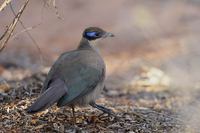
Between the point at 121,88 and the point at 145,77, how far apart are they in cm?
59

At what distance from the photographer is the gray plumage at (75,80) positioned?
23.9 ft

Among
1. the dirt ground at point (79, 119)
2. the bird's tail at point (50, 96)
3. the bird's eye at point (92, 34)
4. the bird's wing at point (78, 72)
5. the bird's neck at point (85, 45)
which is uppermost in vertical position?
the bird's eye at point (92, 34)

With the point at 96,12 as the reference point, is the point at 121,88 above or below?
below

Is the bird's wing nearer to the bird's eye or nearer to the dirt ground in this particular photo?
the dirt ground

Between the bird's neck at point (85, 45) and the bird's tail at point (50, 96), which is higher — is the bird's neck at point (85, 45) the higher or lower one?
the higher one

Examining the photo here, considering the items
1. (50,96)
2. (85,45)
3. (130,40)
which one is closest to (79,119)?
(50,96)

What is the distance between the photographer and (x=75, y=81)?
24.6 feet

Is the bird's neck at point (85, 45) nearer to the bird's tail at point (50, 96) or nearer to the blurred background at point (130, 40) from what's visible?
the bird's tail at point (50, 96)

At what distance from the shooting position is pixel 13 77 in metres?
12.9

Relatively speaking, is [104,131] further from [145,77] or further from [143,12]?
[143,12]

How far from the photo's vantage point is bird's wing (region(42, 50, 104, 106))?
293 inches

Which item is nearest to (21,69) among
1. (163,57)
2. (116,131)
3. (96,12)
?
(163,57)

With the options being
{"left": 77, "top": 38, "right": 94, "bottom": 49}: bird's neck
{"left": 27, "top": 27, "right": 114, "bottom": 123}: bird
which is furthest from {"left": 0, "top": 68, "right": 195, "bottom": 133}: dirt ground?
{"left": 77, "top": 38, "right": 94, "bottom": 49}: bird's neck

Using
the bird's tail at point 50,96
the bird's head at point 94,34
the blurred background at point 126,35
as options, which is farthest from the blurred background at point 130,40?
the bird's tail at point 50,96
